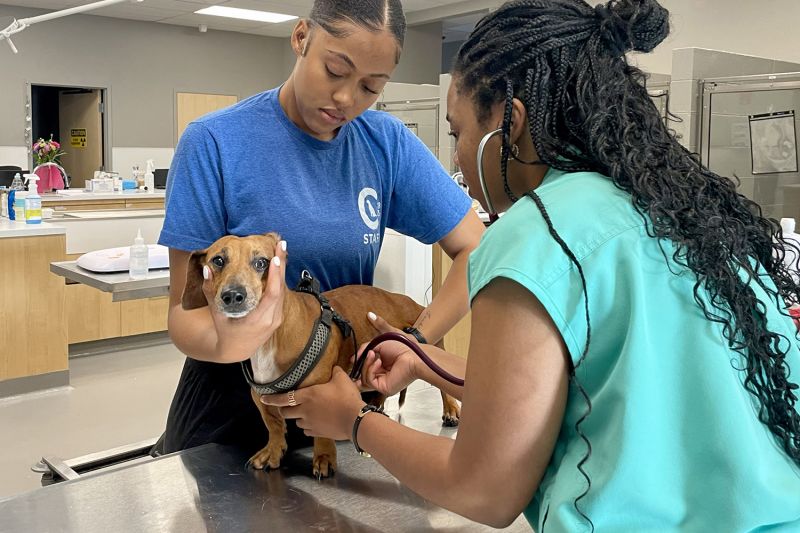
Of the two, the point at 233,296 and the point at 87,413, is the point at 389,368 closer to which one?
the point at 233,296

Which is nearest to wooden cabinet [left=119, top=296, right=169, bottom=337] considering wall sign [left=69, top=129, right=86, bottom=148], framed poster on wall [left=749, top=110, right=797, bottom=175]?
framed poster on wall [left=749, top=110, right=797, bottom=175]

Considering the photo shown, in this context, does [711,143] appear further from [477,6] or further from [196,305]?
[477,6]

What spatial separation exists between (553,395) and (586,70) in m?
0.37

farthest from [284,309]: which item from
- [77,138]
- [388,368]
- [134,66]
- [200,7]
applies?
[77,138]

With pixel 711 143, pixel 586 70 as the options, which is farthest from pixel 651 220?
pixel 711 143

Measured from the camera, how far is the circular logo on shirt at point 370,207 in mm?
1498

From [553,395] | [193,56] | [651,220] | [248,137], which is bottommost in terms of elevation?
[553,395]

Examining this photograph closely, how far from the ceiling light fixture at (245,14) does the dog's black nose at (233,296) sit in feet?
30.4

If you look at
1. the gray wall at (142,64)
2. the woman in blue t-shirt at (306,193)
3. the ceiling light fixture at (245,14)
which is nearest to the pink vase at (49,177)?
the gray wall at (142,64)

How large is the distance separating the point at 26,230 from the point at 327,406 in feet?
12.7

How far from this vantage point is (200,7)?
969 centimetres

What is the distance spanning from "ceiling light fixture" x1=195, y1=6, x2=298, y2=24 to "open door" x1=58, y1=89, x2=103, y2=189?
2015 mm

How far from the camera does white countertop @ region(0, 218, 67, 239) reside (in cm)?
443

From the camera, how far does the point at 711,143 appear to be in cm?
464
